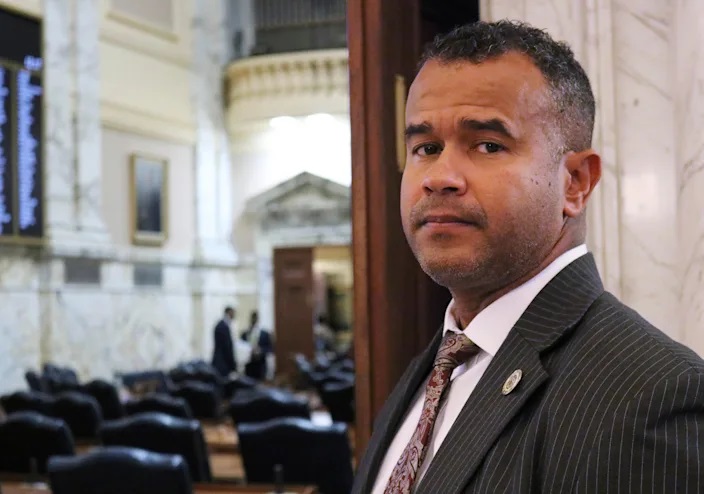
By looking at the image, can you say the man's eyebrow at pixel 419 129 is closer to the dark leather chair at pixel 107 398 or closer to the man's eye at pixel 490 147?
the man's eye at pixel 490 147

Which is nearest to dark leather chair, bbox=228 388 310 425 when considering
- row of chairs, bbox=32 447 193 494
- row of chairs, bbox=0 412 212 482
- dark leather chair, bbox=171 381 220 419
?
row of chairs, bbox=0 412 212 482

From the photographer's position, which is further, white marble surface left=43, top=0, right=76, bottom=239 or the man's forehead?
white marble surface left=43, top=0, right=76, bottom=239

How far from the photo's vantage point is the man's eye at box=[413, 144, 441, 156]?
1225 millimetres

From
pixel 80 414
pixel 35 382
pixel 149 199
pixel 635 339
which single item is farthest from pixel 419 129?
pixel 149 199

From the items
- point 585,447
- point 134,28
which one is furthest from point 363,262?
point 134,28

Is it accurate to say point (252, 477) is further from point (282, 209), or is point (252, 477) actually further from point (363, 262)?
point (282, 209)

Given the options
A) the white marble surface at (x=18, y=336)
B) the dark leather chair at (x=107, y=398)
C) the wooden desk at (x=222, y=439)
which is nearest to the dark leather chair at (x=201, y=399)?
the wooden desk at (x=222, y=439)

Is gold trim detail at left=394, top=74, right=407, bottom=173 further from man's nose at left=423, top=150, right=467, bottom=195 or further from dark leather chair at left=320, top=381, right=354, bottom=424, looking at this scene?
dark leather chair at left=320, top=381, right=354, bottom=424

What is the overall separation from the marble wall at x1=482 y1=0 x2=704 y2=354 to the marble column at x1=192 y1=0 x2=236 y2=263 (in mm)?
11247

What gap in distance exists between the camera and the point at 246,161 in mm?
14234

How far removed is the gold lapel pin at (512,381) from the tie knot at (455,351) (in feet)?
0.51

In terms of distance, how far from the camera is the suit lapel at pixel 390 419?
141cm

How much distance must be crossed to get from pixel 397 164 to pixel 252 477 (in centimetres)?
233

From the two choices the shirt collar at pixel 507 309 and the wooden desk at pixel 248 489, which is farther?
the wooden desk at pixel 248 489
